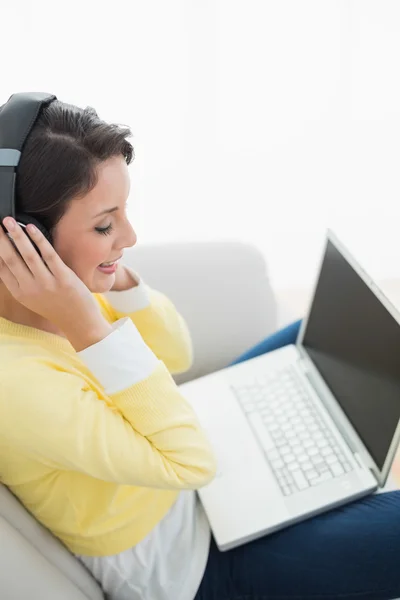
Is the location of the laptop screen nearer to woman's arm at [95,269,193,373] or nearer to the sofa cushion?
woman's arm at [95,269,193,373]

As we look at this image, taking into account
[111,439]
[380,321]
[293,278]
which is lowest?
[293,278]

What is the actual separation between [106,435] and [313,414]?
501 mm

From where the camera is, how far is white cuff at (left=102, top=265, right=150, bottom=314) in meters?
1.15

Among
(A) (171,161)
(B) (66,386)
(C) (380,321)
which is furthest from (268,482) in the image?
(A) (171,161)

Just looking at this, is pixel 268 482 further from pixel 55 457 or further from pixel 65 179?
pixel 65 179

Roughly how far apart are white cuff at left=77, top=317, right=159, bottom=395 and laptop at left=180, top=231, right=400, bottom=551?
0.31 meters

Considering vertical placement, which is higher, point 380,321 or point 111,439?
point 111,439

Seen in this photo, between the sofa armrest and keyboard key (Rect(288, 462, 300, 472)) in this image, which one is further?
the sofa armrest

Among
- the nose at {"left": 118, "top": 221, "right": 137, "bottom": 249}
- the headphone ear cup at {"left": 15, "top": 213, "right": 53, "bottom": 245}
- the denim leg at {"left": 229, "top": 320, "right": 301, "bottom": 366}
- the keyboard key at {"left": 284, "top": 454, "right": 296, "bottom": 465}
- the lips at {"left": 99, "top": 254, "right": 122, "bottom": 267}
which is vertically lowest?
Answer: the keyboard key at {"left": 284, "top": 454, "right": 296, "bottom": 465}

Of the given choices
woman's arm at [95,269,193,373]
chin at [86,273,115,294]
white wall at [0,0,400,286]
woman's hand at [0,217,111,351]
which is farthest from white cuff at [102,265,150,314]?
white wall at [0,0,400,286]

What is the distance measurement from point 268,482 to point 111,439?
37cm

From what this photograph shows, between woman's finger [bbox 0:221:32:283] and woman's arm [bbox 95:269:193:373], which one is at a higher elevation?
woman's finger [bbox 0:221:32:283]

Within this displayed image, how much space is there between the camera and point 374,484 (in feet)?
3.41

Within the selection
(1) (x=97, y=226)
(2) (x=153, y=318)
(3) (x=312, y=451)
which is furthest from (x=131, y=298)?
(3) (x=312, y=451)
